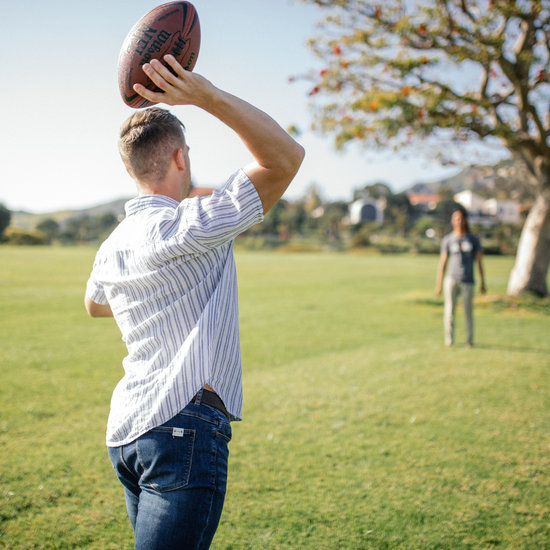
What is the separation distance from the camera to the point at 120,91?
2291 millimetres

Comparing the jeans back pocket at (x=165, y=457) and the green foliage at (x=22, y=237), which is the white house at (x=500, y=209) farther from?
the jeans back pocket at (x=165, y=457)

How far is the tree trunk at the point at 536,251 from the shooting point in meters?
15.3

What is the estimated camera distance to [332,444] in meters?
5.07

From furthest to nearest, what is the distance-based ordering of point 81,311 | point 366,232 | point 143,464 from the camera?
point 366,232 < point 81,311 < point 143,464

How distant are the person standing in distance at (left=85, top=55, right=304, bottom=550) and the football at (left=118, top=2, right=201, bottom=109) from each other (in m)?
0.36

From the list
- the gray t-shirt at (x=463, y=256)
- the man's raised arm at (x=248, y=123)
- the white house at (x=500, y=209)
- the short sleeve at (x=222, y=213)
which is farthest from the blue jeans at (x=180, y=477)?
the white house at (x=500, y=209)

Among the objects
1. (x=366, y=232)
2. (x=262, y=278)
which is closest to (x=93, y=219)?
(x=366, y=232)

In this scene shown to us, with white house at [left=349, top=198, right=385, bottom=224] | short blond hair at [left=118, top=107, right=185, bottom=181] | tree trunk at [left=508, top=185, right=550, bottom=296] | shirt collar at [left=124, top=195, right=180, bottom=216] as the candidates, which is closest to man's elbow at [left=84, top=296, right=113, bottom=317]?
shirt collar at [left=124, top=195, right=180, bottom=216]

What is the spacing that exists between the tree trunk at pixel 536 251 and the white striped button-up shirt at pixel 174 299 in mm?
15613

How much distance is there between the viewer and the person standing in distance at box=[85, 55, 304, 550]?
1.73 m

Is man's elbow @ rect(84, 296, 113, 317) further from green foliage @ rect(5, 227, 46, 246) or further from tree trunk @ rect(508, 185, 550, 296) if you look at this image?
green foliage @ rect(5, 227, 46, 246)

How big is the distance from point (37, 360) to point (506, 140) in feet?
41.5

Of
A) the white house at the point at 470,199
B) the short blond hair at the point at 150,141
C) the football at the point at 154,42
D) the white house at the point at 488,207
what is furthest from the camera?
the white house at the point at 470,199

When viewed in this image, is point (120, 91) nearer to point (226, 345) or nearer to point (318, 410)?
point (226, 345)
